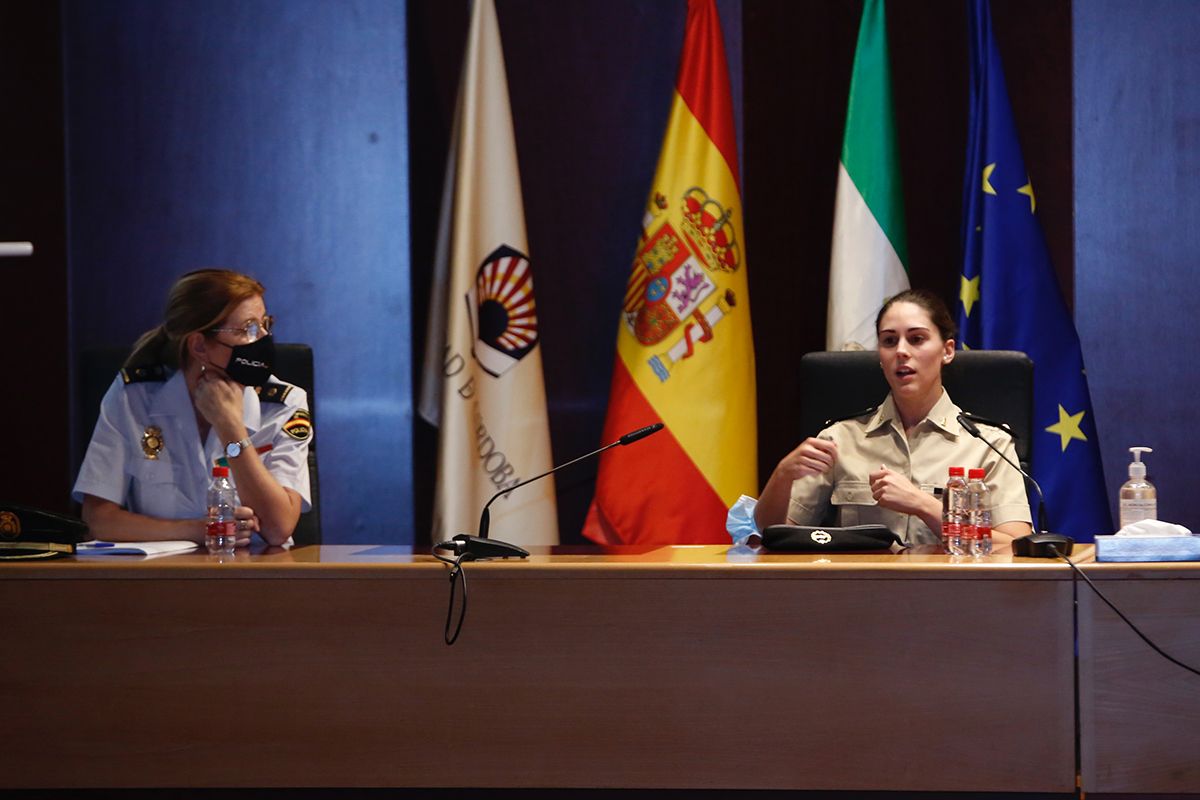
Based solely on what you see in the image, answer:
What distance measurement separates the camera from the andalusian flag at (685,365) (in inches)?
131

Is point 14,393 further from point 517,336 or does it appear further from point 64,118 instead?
point 517,336

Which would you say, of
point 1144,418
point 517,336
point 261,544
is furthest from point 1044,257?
point 261,544

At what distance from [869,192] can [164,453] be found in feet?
6.15

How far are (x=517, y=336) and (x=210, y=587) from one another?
5.36 feet

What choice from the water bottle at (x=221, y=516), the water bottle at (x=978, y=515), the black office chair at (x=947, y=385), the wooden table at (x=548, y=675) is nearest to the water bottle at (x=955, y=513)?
the water bottle at (x=978, y=515)

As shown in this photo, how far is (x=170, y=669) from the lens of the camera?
182 cm

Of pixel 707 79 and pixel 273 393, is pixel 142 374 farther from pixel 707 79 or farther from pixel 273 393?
pixel 707 79

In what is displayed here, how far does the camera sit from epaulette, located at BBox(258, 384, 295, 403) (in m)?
2.68

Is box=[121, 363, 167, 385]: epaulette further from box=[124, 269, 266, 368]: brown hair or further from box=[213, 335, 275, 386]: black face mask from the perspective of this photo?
box=[213, 335, 275, 386]: black face mask

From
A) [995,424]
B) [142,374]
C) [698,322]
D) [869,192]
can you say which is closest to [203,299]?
[142,374]

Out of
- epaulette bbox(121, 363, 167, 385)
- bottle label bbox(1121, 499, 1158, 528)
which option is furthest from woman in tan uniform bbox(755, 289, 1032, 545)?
epaulette bbox(121, 363, 167, 385)

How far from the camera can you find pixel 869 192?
3.40m

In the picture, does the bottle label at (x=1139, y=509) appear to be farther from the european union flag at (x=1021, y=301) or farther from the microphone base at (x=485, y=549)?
the microphone base at (x=485, y=549)

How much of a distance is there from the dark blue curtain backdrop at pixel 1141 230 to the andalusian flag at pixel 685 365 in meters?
1.00
